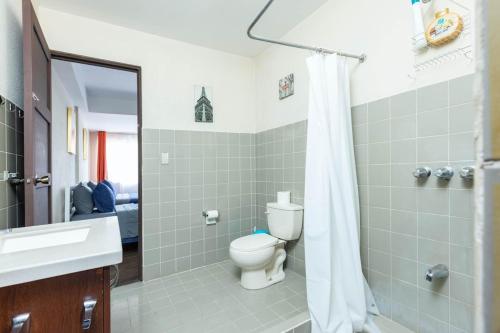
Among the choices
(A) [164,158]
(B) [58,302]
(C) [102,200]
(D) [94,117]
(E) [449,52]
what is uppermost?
(D) [94,117]

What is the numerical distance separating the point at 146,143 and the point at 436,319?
2.46 meters

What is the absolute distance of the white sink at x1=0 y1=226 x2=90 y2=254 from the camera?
97 centimetres

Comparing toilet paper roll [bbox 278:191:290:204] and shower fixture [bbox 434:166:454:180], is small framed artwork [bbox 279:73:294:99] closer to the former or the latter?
toilet paper roll [bbox 278:191:290:204]

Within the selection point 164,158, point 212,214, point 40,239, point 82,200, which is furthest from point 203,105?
point 82,200

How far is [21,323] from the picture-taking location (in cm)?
66

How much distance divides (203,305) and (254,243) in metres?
0.60

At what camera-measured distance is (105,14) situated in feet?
6.63

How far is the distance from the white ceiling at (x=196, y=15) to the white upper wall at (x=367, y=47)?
19 cm

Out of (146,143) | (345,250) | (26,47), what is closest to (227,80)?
(146,143)

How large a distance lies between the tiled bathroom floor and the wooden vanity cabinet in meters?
0.98

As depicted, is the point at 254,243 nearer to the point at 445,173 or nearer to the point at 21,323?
the point at 445,173

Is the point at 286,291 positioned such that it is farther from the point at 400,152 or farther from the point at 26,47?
the point at 26,47

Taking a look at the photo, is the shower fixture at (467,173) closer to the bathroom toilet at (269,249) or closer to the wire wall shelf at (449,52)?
the wire wall shelf at (449,52)

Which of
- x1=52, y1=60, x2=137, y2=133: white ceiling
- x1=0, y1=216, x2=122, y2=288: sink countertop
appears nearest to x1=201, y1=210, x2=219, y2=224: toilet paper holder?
x1=0, y1=216, x2=122, y2=288: sink countertop
